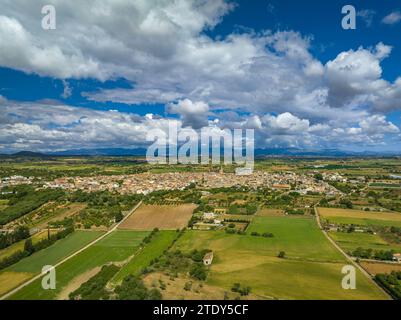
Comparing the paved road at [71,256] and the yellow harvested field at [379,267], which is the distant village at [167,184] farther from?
the yellow harvested field at [379,267]

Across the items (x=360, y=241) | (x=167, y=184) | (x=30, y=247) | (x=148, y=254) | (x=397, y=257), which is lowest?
(x=148, y=254)

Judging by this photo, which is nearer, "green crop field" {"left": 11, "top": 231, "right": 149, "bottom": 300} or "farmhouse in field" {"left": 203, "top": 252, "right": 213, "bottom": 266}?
"green crop field" {"left": 11, "top": 231, "right": 149, "bottom": 300}

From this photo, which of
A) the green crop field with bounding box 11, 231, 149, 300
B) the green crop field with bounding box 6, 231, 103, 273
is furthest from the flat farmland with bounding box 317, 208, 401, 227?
the green crop field with bounding box 6, 231, 103, 273

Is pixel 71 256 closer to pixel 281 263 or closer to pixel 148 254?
pixel 148 254

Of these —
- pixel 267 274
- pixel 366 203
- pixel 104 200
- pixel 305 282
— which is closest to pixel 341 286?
pixel 305 282

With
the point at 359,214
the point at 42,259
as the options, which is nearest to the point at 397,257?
the point at 359,214

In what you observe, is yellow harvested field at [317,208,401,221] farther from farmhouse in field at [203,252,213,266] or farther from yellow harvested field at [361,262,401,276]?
farmhouse in field at [203,252,213,266]
